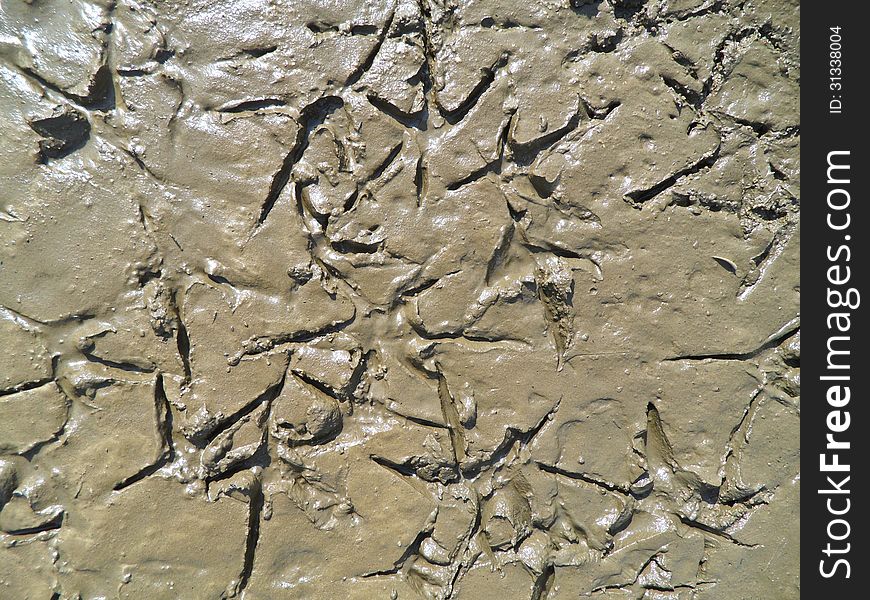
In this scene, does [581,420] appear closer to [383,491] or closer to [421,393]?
[421,393]

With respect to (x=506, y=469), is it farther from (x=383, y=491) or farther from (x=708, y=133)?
(x=708, y=133)

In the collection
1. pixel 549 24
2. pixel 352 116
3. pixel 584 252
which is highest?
pixel 549 24

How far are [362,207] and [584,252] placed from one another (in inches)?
38.5

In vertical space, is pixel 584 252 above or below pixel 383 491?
above

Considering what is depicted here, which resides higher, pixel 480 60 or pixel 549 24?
pixel 549 24

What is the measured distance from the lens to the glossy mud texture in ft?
6.85

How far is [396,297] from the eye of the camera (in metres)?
2.14

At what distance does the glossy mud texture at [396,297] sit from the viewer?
2088 millimetres

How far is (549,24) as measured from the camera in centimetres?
215

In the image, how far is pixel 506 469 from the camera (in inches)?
85.5

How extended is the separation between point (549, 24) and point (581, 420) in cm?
172

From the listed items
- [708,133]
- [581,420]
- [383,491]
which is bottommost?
[383,491]
